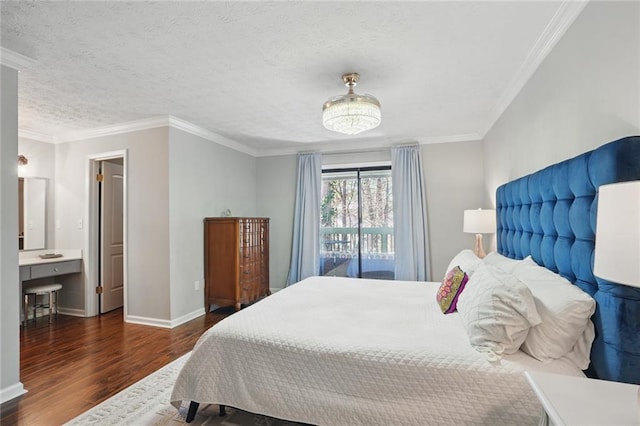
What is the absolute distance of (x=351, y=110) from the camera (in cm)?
238

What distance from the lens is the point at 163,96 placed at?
300 centimetres

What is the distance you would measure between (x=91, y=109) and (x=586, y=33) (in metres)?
4.22

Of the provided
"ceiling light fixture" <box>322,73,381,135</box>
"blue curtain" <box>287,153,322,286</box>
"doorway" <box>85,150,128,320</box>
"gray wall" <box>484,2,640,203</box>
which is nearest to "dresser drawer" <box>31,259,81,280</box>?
"doorway" <box>85,150,128,320</box>

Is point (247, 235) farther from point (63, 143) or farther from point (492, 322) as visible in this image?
point (492, 322)

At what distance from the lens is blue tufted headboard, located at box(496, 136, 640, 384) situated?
1.17 meters

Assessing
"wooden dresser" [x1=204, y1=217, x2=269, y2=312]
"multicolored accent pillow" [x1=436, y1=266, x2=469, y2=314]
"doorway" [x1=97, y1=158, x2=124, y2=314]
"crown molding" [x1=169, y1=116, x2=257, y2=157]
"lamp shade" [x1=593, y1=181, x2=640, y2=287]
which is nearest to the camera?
"lamp shade" [x1=593, y1=181, x2=640, y2=287]

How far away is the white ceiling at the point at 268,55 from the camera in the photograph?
1774 mm

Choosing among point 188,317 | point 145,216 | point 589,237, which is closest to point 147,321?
point 188,317

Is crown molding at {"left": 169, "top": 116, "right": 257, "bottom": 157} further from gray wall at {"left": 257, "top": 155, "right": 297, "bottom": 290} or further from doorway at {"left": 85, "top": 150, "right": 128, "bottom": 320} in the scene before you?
doorway at {"left": 85, "top": 150, "right": 128, "bottom": 320}

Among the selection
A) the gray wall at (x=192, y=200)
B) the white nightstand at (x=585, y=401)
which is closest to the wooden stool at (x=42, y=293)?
the gray wall at (x=192, y=200)

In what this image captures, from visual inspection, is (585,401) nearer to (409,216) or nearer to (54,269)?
(409,216)

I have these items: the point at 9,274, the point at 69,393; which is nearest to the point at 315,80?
the point at 9,274

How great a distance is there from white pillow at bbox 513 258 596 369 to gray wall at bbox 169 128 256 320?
359 cm

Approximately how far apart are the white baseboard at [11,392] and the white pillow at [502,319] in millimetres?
3124
